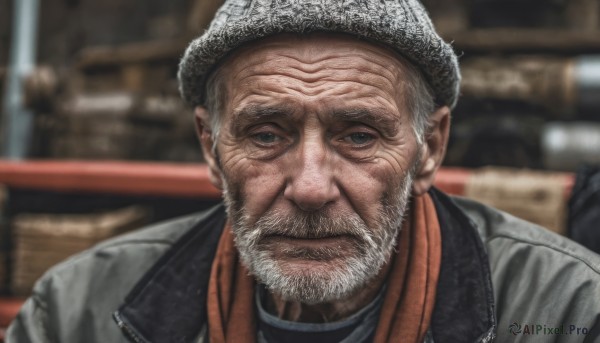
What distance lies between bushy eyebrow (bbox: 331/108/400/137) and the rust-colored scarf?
337mm

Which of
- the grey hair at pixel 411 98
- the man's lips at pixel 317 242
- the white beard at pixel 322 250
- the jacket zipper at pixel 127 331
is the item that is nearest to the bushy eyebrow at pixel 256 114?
the grey hair at pixel 411 98

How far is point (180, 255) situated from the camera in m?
2.04

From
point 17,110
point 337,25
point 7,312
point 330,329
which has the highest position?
point 337,25

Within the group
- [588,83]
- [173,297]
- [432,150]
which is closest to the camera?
[173,297]

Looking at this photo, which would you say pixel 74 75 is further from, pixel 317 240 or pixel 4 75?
pixel 317 240

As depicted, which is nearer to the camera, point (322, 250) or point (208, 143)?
point (322, 250)

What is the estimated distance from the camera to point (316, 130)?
66.3 inches

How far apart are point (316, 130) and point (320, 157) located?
0.27 ft

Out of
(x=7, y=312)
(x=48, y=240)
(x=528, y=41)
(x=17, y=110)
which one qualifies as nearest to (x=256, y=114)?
(x=48, y=240)

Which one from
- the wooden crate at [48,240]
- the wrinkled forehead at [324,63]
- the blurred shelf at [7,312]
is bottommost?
the blurred shelf at [7,312]

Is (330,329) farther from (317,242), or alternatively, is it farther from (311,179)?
(311,179)

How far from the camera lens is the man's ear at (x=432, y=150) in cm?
195

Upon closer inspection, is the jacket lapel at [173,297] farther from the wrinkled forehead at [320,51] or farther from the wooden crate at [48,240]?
the wooden crate at [48,240]

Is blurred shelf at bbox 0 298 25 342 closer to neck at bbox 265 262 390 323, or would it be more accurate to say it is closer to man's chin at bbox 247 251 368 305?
neck at bbox 265 262 390 323
